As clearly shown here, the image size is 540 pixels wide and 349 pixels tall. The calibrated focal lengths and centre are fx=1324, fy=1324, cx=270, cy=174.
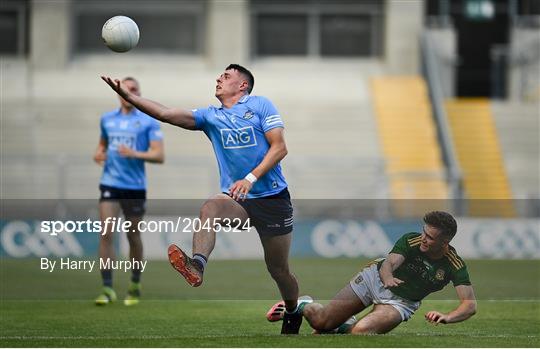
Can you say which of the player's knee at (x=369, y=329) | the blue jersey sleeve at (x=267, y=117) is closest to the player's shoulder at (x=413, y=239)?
the player's knee at (x=369, y=329)

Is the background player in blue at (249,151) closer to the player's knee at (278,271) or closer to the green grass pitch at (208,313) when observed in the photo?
the player's knee at (278,271)

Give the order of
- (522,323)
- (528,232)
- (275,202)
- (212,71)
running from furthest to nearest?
1. (212,71)
2. (528,232)
3. (522,323)
4. (275,202)

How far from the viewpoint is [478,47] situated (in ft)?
123

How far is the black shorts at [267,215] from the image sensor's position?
11.2m

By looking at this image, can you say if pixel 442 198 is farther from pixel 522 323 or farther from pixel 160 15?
pixel 522 323

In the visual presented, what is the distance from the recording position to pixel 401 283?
37.2 ft

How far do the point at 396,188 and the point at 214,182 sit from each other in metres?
3.94

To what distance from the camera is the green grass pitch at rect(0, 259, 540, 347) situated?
36.0 ft

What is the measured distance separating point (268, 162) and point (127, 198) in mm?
4462

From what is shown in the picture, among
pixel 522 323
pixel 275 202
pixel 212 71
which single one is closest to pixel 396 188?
pixel 212 71

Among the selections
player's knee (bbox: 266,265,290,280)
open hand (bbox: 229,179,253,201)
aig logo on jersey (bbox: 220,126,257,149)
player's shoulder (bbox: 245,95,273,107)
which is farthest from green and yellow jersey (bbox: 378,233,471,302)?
player's shoulder (bbox: 245,95,273,107)

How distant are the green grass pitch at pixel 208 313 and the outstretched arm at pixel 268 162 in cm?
123

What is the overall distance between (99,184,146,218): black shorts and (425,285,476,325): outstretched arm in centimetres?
518

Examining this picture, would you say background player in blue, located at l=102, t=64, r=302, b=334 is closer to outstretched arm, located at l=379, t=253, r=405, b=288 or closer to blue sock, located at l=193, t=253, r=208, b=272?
blue sock, located at l=193, t=253, r=208, b=272
